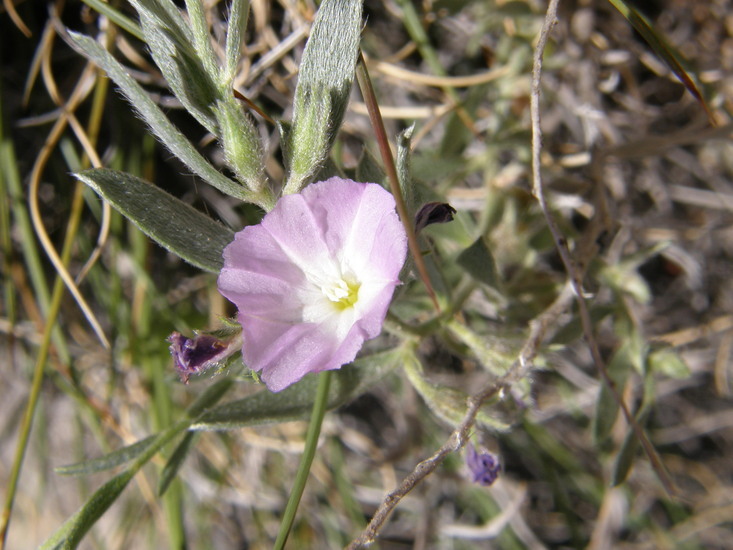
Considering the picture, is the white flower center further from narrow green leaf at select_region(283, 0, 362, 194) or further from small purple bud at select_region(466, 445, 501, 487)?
small purple bud at select_region(466, 445, 501, 487)

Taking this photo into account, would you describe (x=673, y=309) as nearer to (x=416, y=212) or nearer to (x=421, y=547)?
(x=421, y=547)

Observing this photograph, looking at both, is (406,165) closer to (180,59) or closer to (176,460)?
(180,59)

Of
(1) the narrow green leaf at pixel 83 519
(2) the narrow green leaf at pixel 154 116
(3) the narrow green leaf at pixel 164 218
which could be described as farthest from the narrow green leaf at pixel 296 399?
(2) the narrow green leaf at pixel 154 116

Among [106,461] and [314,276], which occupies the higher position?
[314,276]

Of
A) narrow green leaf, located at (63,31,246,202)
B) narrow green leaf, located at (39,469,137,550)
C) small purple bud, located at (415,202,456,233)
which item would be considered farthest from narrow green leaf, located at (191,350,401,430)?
narrow green leaf, located at (63,31,246,202)

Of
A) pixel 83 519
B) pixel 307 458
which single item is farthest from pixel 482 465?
pixel 83 519
